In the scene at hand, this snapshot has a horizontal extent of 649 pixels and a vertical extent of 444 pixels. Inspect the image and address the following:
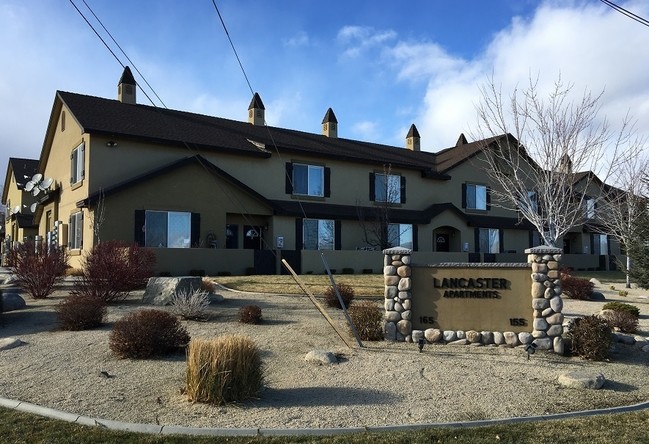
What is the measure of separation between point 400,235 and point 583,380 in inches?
905

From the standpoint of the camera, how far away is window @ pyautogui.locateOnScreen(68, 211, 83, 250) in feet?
79.6

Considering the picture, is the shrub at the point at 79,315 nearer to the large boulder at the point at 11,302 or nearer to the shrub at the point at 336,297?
the large boulder at the point at 11,302

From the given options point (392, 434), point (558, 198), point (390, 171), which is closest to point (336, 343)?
point (392, 434)

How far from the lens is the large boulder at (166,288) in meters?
13.5

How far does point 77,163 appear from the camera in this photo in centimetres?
2514

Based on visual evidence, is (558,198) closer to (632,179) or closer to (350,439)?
(632,179)

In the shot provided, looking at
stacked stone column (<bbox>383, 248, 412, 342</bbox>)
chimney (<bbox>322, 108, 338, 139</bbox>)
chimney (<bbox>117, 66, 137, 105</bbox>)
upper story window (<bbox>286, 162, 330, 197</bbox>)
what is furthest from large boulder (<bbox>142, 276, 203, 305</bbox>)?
chimney (<bbox>322, 108, 338, 139</bbox>)

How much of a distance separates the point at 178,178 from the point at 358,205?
10145mm

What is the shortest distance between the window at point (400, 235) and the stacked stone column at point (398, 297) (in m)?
19.3

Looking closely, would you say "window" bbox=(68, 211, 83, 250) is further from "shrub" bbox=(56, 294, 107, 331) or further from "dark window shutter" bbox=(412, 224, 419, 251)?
"dark window shutter" bbox=(412, 224, 419, 251)

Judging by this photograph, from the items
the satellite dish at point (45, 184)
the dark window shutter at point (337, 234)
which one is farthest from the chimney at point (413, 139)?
the satellite dish at point (45, 184)

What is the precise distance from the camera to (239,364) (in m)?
7.18

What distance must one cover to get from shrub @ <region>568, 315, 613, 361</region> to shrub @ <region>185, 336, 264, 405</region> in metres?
6.12

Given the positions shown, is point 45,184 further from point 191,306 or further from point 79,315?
point 191,306
